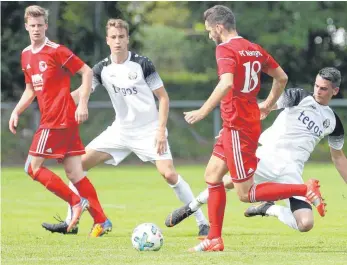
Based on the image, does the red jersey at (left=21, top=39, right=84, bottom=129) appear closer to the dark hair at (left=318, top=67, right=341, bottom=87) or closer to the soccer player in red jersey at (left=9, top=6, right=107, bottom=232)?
the soccer player in red jersey at (left=9, top=6, right=107, bottom=232)

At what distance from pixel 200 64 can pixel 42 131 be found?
64.7 ft

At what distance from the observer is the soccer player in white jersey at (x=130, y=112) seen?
9812mm

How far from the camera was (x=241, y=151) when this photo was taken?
8.27m

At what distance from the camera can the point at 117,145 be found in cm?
1018

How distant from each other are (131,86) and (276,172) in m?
1.84

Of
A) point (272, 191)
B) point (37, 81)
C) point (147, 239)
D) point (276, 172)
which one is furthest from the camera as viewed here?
point (37, 81)

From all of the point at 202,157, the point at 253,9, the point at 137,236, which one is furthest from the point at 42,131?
the point at 253,9

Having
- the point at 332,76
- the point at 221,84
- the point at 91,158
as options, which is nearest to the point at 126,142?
the point at 91,158

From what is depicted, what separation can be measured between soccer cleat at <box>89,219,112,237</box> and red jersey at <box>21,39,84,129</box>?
1.02 m

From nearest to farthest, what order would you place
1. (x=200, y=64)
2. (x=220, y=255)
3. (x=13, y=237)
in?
(x=220, y=255) → (x=13, y=237) → (x=200, y=64)

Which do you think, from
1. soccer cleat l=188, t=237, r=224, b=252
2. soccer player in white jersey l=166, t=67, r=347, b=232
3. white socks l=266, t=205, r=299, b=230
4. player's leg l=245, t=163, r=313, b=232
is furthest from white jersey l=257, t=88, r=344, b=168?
soccer cleat l=188, t=237, r=224, b=252

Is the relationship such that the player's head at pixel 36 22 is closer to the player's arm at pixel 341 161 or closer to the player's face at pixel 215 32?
the player's face at pixel 215 32

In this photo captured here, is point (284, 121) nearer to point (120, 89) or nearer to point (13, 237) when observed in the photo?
point (120, 89)

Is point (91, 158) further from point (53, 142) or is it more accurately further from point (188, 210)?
point (188, 210)
